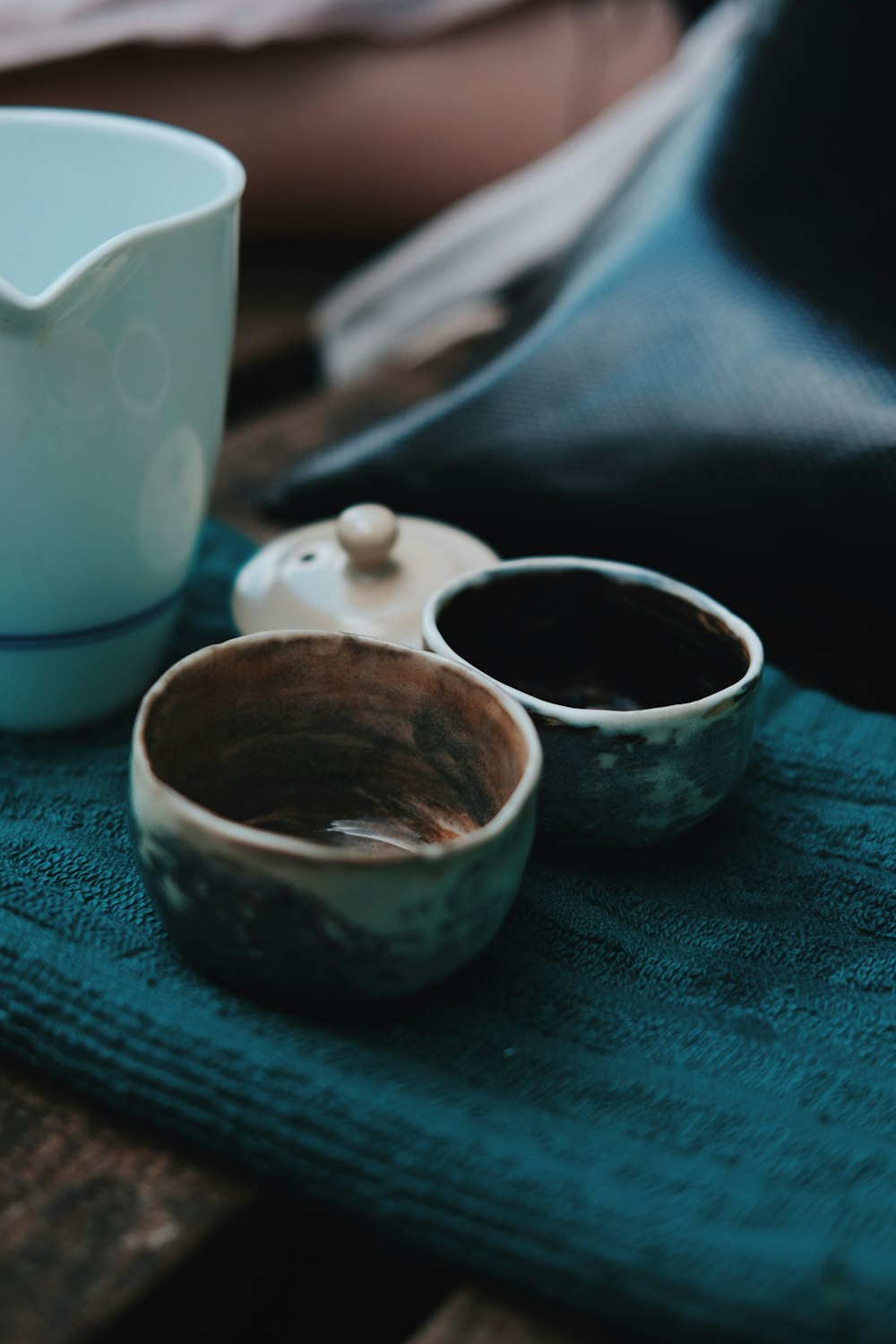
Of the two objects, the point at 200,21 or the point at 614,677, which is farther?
the point at 200,21

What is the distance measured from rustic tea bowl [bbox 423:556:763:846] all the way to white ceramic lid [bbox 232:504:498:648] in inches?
1.7

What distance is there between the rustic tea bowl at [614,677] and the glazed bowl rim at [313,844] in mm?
21

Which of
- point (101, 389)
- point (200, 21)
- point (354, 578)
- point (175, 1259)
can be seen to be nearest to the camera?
point (175, 1259)

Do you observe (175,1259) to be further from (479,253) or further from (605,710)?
(479,253)

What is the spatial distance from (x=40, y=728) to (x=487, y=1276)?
0.29 m

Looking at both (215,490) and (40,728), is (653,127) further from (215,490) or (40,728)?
(40,728)

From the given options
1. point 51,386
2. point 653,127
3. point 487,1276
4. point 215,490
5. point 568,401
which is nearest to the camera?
point 487,1276

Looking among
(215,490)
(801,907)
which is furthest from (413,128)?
(801,907)

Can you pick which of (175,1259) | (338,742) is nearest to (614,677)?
(338,742)

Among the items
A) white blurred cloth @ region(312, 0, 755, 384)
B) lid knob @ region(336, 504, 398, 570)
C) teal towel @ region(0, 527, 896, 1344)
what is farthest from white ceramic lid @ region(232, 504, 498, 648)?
white blurred cloth @ region(312, 0, 755, 384)

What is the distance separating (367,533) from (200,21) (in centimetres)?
47

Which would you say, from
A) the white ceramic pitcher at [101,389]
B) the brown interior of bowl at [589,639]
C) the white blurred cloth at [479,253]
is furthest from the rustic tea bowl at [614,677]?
the white blurred cloth at [479,253]

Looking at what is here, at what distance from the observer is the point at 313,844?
1.29 ft

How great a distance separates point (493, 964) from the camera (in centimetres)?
43
